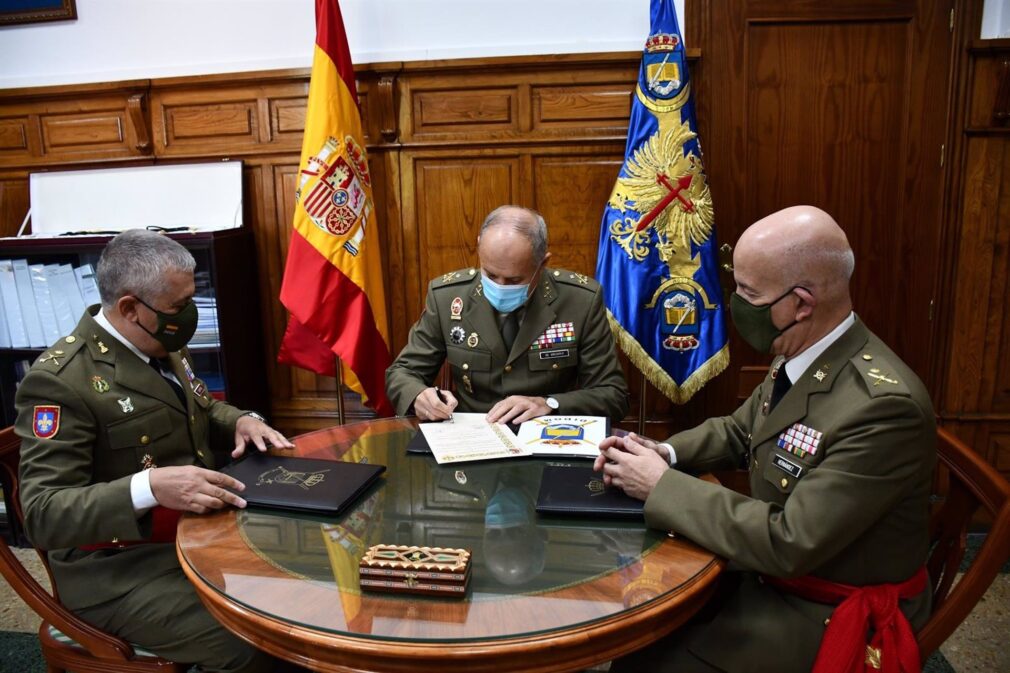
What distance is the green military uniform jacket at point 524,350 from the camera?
7.63 feet

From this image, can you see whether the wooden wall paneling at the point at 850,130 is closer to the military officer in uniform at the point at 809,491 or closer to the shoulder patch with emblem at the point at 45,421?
the military officer in uniform at the point at 809,491

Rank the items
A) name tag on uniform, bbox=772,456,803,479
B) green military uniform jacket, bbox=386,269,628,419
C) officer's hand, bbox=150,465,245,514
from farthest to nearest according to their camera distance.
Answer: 1. green military uniform jacket, bbox=386,269,628,419
2. officer's hand, bbox=150,465,245,514
3. name tag on uniform, bbox=772,456,803,479

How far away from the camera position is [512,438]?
1.84m

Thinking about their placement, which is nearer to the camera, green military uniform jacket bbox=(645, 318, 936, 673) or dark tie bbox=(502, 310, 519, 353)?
green military uniform jacket bbox=(645, 318, 936, 673)

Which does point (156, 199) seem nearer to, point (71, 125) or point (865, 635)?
point (71, 125)

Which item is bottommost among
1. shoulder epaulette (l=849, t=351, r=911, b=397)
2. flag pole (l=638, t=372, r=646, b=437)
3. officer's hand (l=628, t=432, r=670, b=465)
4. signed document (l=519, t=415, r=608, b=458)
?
flag pole (l=638, t=372, r=646, b=437)

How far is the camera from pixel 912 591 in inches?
53.3

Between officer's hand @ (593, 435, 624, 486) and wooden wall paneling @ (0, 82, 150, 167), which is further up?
wooden wall paneling @ (0, 82, 150, 167)

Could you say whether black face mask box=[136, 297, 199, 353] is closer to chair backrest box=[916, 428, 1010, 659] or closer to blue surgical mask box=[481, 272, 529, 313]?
blue surgical mask box=[481, 272, 529, 313]

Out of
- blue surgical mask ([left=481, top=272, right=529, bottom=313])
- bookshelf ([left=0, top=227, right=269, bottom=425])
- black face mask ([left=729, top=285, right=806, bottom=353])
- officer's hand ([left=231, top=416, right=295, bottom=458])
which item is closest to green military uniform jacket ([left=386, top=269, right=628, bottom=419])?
blue surgical mask ([left=481, top=272, right=529, bottom=313])

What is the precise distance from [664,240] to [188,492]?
2.14 meters

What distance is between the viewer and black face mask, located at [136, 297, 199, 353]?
5.64 ft

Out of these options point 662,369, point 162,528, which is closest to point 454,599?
point 162,528

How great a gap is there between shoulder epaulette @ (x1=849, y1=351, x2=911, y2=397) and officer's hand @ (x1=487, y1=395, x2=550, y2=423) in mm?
872
